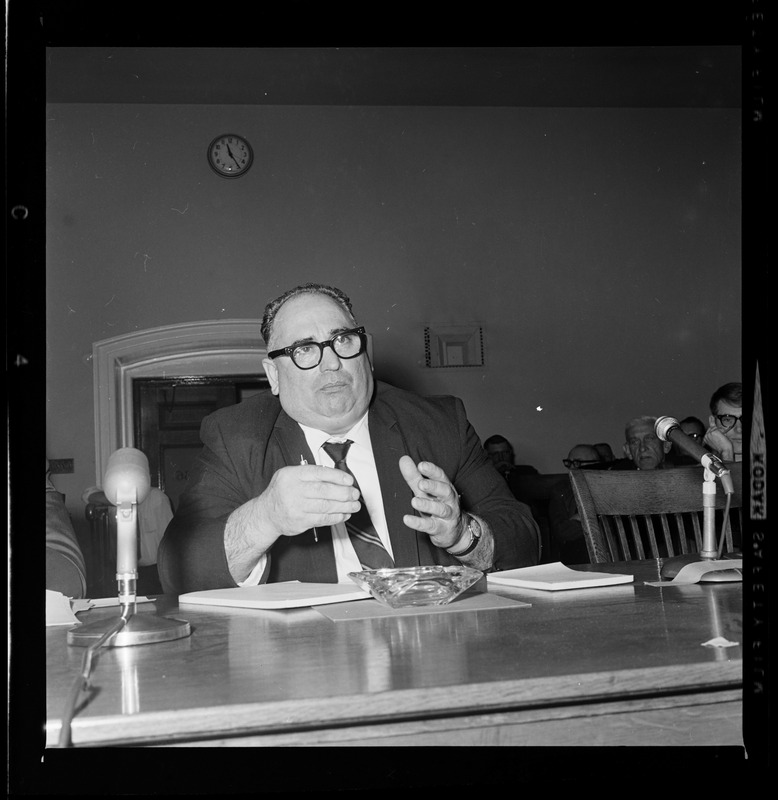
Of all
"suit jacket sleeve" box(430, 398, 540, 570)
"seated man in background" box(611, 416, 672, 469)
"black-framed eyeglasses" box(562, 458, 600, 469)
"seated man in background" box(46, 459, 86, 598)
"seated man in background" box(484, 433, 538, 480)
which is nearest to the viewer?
"seated man in background" box(46, 459, 86, 598)

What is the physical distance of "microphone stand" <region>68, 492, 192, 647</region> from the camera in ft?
3.02

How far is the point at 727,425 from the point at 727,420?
58mm

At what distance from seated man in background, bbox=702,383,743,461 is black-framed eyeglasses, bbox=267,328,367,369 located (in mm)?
840

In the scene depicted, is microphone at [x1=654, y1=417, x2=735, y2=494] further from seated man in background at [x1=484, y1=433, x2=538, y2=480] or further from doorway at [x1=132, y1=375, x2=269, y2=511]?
seated man in background at [x1=484, y1=433, x2=538, y2=480]

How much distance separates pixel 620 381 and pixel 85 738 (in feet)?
11.1

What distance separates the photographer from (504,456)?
3771mm

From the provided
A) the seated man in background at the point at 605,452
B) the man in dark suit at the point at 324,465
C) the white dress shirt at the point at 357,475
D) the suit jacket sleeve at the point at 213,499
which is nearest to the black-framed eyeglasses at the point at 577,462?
the seated man in background at the point at 605,452

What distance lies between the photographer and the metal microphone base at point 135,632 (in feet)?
3.04

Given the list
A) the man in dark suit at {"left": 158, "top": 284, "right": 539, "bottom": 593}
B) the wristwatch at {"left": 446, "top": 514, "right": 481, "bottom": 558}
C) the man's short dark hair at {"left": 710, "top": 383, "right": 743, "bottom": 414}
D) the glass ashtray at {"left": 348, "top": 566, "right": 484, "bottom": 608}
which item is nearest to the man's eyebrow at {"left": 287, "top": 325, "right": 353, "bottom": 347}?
the man in dark suit at {"left": 158, "top": 284, "right": 539, "bottom": 593}

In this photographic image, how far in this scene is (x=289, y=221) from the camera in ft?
8.39

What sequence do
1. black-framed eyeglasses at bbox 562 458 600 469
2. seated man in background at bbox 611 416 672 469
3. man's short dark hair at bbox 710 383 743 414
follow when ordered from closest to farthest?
man's short dark hair at bbox 710 383 743 414 < seated man in background at bbox 611 416 672 469 < black-framed eyeglasses at bbox 562 458 600 469
